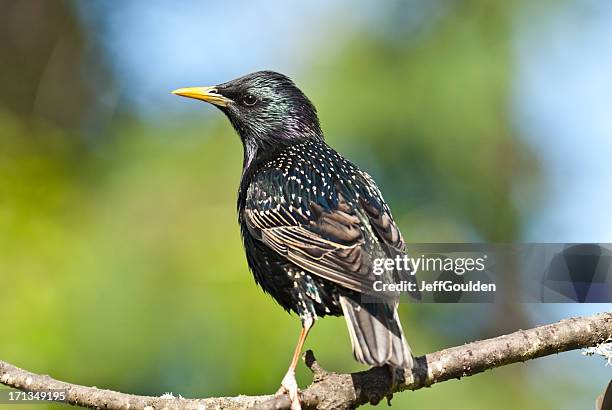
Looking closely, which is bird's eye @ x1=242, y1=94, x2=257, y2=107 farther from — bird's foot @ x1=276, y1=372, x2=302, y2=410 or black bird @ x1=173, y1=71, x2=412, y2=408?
bird's foot @ x1=276, y1=372, x2=302, y2=410

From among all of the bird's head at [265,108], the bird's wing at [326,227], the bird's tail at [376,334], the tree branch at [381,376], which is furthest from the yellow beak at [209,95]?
the tree branch at [381,376]

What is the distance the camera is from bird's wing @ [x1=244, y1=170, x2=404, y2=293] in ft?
12.4

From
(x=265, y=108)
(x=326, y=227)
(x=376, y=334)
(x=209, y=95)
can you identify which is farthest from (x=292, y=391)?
(x=209, y=95)

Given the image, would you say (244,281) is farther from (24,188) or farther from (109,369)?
(24,188)

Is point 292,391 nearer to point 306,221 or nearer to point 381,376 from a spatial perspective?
point 381,376

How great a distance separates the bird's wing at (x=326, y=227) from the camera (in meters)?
3.78

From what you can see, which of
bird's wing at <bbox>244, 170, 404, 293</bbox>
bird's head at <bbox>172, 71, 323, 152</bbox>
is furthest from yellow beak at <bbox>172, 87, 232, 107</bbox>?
bird's wing at <bbox>244, 170, 404, 293</bbox>

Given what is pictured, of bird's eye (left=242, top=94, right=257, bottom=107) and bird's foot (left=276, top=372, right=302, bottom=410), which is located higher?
bird's eye (left=242, top=94, right=257, bottom=107)

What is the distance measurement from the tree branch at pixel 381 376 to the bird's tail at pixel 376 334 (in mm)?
138

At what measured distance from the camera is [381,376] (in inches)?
145

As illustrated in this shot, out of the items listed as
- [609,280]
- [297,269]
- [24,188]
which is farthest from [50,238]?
[609,280]

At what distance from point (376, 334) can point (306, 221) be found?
27.9 inches

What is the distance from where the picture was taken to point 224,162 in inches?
243

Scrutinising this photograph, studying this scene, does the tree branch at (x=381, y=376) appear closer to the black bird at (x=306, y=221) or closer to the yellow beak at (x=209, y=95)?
the black bird at (x=306, y=221)
